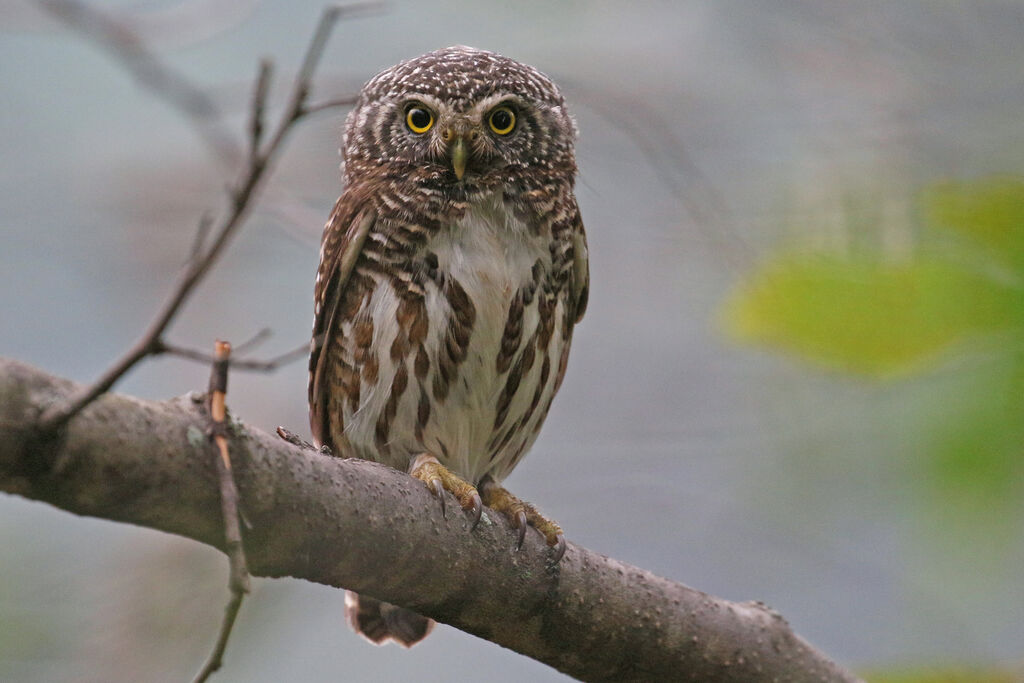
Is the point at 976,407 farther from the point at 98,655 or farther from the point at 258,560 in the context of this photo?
the point at 98,655

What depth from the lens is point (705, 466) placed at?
6.38 metres

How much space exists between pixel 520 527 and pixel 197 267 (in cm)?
151

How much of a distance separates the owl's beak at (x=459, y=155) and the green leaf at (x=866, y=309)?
1047 millimetres

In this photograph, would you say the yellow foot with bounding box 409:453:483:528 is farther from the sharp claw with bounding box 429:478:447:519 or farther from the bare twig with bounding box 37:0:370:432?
the bare twig with bounding box 37:0:370:432

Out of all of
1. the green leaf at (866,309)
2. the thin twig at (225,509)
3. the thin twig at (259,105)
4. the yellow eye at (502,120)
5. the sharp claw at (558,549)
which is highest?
the yellow eye at (502,120)

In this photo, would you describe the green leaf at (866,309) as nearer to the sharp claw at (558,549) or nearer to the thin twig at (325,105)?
the sharp claw at (558,549)

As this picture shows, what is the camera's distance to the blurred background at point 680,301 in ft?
7.22

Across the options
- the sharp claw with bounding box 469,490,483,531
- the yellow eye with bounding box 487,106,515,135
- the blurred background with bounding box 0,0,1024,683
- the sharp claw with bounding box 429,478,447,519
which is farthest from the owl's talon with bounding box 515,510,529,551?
the yellow eye with bounding box 487,106,515,135

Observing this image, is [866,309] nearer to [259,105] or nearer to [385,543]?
[385,543]

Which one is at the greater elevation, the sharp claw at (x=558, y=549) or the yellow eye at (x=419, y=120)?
the yellow eye at (x=419, y=120)

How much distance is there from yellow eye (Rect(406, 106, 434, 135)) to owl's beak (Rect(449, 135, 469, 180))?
0.16 meters

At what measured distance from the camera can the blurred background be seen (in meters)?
2.20

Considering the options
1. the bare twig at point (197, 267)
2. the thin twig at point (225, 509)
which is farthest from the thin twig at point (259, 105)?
the thin twig at point (225, 509)

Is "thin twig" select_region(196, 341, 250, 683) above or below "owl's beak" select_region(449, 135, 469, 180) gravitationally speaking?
below
